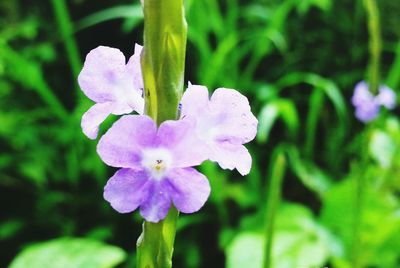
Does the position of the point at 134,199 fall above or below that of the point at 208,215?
below

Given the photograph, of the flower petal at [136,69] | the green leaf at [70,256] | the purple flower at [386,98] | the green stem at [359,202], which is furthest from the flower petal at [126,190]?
the purple flower at [386,98]

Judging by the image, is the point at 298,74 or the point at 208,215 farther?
the point at 298,74

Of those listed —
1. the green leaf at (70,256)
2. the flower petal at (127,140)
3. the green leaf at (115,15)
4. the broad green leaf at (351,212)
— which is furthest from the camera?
the green leaf at (115,15)

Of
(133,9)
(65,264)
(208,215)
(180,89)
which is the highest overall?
(133,9)

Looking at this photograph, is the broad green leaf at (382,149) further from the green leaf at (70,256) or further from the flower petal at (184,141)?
the flower petal at (184,141)

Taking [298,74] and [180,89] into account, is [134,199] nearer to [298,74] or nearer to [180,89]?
[180,89]

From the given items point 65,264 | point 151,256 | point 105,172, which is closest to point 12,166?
point 105,172

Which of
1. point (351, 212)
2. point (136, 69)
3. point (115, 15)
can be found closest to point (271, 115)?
point (351, 212)
